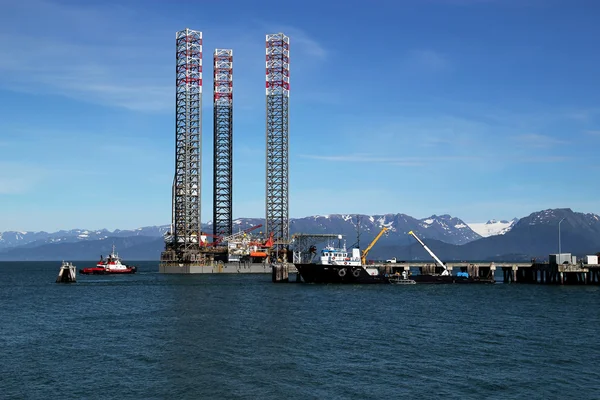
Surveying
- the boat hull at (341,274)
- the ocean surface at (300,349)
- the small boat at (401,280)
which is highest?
the boat hull at (341,274)

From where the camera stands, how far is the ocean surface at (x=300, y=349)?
3966 cm

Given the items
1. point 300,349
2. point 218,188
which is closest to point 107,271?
point 218,188

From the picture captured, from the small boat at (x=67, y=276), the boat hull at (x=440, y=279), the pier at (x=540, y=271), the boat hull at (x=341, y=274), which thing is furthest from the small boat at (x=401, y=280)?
the small boat at (x=67, y=276)

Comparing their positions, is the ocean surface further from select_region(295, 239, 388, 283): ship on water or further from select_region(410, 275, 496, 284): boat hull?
select_region(410, 275, 496, 284): boat hull

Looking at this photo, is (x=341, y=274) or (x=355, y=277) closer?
(x=341, y=274)

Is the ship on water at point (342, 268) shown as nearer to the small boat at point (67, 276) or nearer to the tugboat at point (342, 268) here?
the tugboat at point (342, 268)

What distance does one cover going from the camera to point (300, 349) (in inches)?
2055

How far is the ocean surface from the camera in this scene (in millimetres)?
39656

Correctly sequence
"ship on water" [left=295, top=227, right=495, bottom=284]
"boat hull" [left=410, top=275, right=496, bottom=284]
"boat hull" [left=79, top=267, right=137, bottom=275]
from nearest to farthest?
1. "ship on water" [left=295, top=227, right=495, bottom=284]
2. "boat hull" [left=410, top=275, right=496, bottom=284]
3. "boat hull" [left=79, top=267, right=137, bottom=275]

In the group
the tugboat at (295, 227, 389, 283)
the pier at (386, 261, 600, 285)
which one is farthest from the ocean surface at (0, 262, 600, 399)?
the pier at (386, 261, 600, 285)

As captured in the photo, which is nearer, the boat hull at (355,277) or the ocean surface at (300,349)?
the ocean surface at (300,349)

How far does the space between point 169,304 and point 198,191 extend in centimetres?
9041

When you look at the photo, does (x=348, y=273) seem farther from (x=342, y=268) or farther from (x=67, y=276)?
(x=67, y=276)

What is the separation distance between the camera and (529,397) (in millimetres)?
37719
